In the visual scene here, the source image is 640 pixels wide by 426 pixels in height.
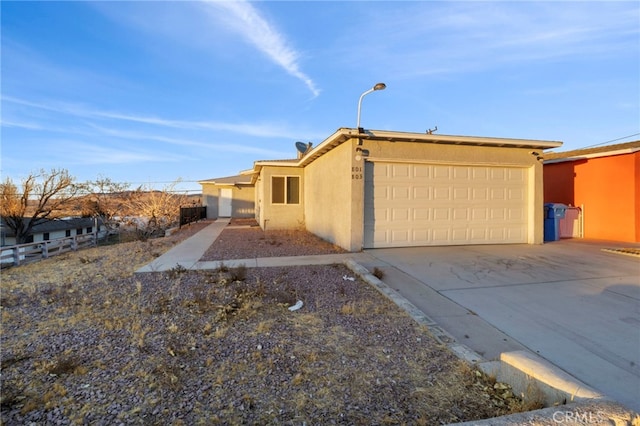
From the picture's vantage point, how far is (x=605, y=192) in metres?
11.3

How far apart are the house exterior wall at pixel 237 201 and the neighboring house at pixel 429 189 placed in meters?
15.1

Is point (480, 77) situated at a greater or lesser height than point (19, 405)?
greater

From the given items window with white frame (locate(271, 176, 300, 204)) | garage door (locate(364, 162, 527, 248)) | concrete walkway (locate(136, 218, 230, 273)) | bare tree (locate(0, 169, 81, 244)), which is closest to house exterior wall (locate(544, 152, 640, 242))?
garage door (locate(364, 162, 527, 248))

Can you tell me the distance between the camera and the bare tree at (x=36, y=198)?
69.3 feet

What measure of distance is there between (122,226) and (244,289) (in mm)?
19442

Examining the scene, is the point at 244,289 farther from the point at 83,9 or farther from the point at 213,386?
the point at 83,9

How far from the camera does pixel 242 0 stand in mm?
8320

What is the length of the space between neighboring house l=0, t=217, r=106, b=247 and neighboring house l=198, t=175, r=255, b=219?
8.83 meters

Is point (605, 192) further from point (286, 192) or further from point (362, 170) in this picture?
point (286, 192)

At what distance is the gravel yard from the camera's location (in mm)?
2314

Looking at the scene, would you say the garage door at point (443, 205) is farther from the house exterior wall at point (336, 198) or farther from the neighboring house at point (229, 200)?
the neighboring house at point (229, 200)

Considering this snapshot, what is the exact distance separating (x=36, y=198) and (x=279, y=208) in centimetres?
2002

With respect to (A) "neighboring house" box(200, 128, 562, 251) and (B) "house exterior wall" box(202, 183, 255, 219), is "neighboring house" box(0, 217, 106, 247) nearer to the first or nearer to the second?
(B) "house exterior wall" box(202, 183, 255, 219)

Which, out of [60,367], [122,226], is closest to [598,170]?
[60,367]
